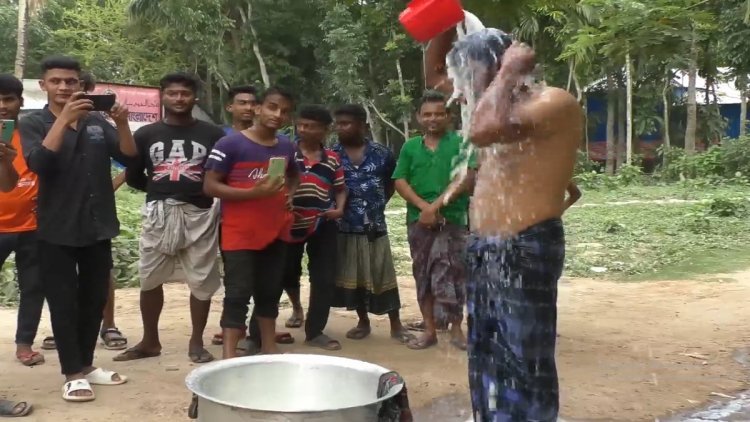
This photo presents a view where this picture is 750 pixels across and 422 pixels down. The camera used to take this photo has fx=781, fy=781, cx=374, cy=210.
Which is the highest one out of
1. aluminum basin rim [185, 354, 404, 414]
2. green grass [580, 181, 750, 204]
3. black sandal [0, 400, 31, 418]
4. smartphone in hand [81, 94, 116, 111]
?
smartphone in hand [81, 94, 116, 111]

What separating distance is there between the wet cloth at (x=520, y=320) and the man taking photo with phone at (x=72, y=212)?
1994 mm

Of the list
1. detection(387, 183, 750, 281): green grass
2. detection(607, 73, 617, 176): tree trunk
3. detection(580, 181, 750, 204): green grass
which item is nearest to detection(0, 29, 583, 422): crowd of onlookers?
detection(387, 183, 750, 281): green grass

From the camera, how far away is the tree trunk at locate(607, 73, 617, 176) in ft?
86.2

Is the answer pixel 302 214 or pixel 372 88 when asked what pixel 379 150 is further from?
pixel 372 88

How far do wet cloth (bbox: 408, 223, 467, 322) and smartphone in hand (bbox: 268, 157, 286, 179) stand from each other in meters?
1.13

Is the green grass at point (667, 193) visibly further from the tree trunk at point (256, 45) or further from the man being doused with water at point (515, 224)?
the man being doused with water at point (515, 224)

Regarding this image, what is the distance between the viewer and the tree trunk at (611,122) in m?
26.3

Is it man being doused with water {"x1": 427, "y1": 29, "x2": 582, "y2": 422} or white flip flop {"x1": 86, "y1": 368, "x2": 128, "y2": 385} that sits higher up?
man being doused with water {"x1": 427, "y1": 29, "x2": 582, "y2": 422}

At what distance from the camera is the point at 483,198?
2.50 meters

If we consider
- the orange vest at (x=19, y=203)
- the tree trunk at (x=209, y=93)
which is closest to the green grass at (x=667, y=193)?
the tree trunk at (x=209, y=93)

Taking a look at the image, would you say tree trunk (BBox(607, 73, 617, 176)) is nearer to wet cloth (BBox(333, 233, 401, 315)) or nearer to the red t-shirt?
wet cloth (BBox(333, 233, 401, 315))

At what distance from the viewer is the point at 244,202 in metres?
3.93

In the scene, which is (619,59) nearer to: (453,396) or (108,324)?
(453,396)

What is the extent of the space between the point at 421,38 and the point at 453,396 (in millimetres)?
1854
